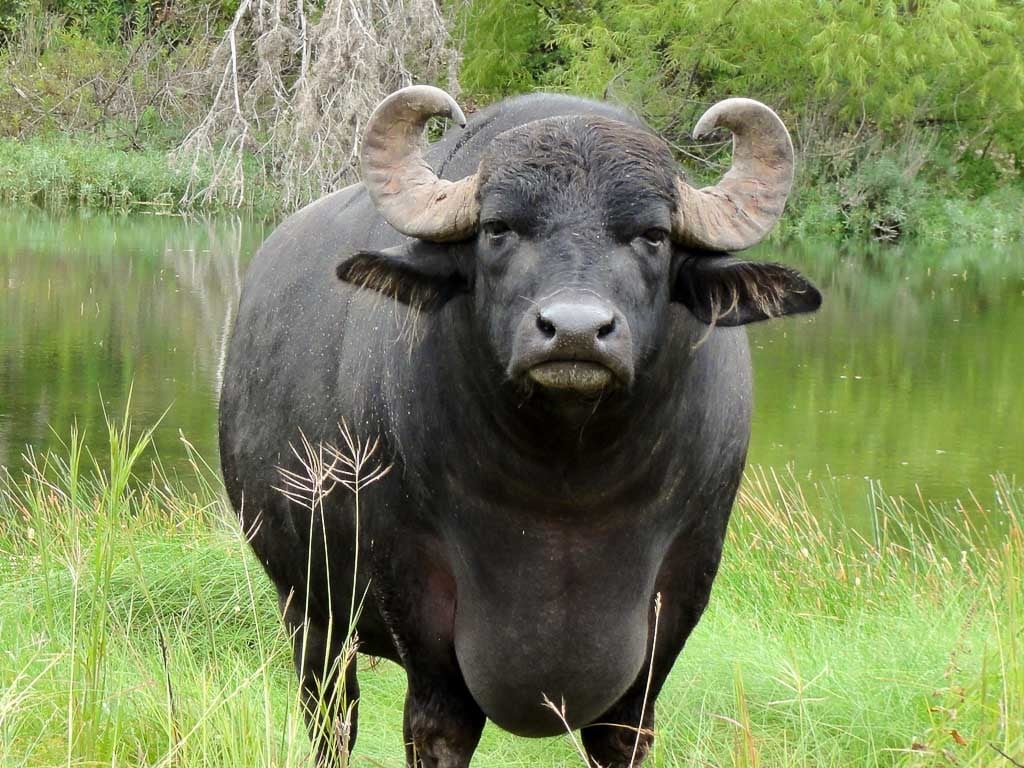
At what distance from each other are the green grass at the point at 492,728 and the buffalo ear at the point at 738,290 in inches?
34.1

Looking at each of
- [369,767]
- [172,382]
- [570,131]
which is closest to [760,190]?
[570,131]

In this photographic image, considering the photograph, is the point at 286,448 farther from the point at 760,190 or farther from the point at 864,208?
the point at 864,208

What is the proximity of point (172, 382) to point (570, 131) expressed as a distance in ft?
44.7

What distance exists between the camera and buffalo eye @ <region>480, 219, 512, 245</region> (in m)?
3.27

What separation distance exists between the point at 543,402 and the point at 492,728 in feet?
8.21

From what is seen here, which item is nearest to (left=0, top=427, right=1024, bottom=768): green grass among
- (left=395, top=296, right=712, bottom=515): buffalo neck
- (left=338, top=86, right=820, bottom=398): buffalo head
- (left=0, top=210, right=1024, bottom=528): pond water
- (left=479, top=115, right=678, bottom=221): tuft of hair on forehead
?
(left=395, top=296, right=712, bottom=515): buffalo neck

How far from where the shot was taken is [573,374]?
295cm

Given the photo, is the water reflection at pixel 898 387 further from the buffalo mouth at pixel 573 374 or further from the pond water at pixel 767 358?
the buffalo mouth at pixel 573 374

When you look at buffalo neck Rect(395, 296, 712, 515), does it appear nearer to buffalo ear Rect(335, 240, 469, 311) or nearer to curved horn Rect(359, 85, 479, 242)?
buffalo ear Rect(335, 240, 469, 311)

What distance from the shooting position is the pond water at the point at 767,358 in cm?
1459

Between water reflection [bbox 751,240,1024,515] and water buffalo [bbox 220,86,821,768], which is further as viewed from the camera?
water reflection [bbox 751,240,1024,515]

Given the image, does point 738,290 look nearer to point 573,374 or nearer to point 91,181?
point 573,374

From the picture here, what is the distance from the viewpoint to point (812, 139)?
120 feet

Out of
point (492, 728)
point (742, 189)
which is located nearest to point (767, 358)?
point (492, 728)
